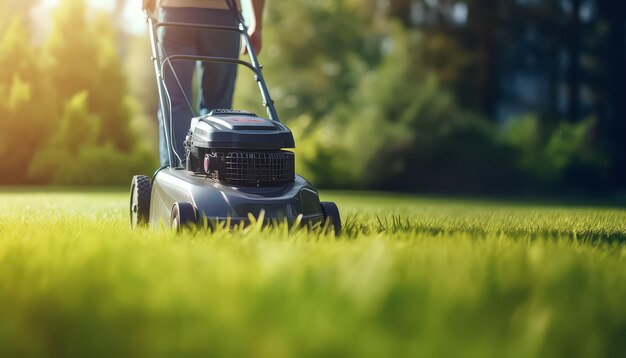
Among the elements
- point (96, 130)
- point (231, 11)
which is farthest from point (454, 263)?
point (96, 130)

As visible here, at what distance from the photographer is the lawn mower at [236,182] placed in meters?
2.94

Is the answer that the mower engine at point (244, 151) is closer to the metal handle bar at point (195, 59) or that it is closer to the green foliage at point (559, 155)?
the metal handle bar at point (195, 59)

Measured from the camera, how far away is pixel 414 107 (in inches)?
454

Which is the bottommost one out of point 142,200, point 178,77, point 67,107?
point 67,107

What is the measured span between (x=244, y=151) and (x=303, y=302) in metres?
1.64

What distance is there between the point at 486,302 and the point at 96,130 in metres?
10.8

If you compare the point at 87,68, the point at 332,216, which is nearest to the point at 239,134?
the point at 332,216

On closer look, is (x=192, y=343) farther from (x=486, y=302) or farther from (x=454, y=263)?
(x=454, y=263)

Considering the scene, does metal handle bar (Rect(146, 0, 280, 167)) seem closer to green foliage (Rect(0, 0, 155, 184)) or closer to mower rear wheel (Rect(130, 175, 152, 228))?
mower rear wheel (Rect(130, 175, 152, 228))

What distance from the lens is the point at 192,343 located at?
124 centimetres

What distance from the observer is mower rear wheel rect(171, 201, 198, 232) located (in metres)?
2.88

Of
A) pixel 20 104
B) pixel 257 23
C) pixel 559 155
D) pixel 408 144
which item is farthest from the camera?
pixel 559 155

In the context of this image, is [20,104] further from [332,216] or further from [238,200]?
[238,200]

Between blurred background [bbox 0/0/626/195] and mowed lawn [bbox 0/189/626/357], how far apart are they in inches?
371
